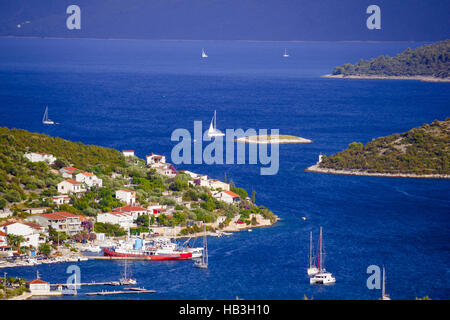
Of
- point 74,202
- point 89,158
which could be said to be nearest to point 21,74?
point 89,158

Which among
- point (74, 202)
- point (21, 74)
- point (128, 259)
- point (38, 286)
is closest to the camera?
point (38, 286)

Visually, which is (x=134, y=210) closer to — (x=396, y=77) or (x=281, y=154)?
(x=281, y=154)

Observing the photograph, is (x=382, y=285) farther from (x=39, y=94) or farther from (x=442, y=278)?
(x=39, y=94)

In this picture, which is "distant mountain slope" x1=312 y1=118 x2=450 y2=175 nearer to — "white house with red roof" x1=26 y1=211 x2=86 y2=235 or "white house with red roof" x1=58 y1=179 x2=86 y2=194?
"white house with red roof" x1=58 y1=179 x2=86 y2=194

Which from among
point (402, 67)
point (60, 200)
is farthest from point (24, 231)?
point (402, 67)

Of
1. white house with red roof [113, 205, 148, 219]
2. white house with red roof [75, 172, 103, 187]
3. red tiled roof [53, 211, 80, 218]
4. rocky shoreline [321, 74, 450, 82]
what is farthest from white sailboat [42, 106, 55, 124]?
rocky shoreline [321, 74, 450, 82]
